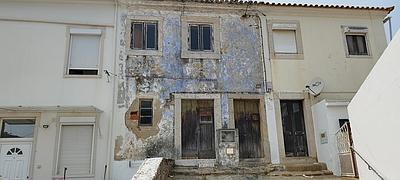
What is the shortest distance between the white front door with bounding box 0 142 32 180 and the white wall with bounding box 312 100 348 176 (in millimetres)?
10130

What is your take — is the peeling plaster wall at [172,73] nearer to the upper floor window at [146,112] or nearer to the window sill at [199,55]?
the window sill at [199,55]

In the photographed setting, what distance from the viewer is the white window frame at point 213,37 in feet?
42.7

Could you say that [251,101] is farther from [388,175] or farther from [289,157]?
[388,175]

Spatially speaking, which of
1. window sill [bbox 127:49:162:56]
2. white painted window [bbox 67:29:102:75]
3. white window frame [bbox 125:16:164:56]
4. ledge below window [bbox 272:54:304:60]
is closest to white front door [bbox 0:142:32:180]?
white painted window [bbox 67:29:102:75]

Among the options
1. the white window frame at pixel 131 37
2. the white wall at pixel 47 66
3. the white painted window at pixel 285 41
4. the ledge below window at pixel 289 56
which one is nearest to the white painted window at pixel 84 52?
the white wall at pixel 47 66

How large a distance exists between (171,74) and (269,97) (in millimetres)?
3877

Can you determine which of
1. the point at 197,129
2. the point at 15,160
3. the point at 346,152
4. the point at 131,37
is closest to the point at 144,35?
the point at 131,37

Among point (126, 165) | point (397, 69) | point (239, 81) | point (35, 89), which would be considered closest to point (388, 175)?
point (397, 69)

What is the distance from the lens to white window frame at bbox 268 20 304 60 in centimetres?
1347

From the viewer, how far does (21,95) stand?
38.4ft

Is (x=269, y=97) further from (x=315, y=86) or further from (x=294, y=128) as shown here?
(x=315, y=86)

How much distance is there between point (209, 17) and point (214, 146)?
5160mm

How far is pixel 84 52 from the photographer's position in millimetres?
12688

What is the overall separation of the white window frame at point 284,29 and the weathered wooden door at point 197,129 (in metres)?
3.33
